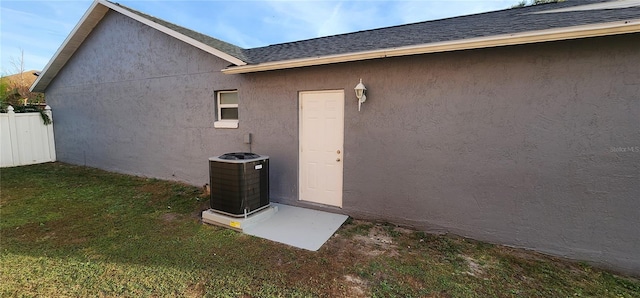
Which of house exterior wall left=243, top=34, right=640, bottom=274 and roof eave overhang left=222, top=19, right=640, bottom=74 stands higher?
roof eave overhang left=222, top=19, right=640, bottom=74

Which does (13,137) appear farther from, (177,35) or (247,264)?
(247,264)

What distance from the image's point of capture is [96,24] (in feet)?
26.9

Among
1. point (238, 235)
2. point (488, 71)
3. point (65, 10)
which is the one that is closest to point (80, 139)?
point (65, 10)

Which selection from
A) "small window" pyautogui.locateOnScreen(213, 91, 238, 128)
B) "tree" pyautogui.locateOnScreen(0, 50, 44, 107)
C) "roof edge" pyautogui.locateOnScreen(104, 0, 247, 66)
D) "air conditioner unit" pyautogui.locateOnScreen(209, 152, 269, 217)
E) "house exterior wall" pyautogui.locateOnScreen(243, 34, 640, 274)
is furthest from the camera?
"tree" pyautogui.locateOnScreen(0, 50, 44, 107)

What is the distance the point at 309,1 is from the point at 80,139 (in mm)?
9154

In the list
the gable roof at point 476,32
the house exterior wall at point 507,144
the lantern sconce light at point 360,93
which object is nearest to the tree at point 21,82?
the gable roof at point 476,32

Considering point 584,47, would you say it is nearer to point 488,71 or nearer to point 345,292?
point 488,71

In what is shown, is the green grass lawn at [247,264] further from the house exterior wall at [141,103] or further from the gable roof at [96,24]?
the gable roof at [96,24]

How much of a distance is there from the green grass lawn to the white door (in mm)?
872

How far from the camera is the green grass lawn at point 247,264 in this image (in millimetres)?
→ 2820

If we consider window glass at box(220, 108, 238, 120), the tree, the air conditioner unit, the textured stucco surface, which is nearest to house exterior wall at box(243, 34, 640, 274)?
the textured stucco surface

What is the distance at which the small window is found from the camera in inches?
240

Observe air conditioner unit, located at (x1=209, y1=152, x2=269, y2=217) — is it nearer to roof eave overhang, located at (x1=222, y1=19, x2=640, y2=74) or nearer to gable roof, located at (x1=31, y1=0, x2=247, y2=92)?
roof eave overhang, located at (x1=222, y1=19, x2=640, y2=74)

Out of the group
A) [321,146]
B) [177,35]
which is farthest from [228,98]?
[321,146]
